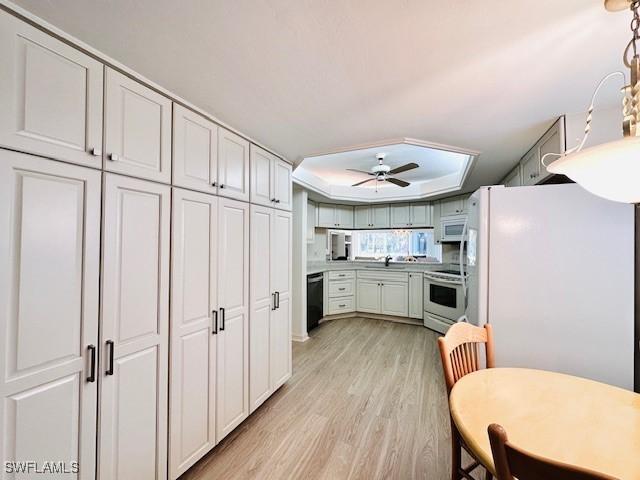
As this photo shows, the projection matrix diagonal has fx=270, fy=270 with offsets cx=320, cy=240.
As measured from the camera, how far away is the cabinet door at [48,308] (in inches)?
38.1

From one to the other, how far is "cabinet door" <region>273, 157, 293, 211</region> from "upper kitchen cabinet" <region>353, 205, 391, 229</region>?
3108 millimetres

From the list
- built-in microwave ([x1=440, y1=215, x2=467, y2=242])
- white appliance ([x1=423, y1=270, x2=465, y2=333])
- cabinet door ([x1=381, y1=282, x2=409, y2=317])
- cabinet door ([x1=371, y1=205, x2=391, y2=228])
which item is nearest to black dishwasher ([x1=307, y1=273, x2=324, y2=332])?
cabinet door ([x1=381, y1=282, x2=409, y2=317])

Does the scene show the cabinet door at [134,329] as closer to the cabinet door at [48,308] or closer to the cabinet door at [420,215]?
the cabinet door at [48,308]

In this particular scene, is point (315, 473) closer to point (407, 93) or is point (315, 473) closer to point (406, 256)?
point (407, 93)

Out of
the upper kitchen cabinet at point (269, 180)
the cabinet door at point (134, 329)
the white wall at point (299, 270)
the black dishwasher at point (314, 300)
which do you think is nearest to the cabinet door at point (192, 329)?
the cabinet door at point (134, 329)

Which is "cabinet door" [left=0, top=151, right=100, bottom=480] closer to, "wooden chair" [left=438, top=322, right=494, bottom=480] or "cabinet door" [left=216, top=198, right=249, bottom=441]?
"cabinet door" [left=216, top=198, right=249, bottom=441]

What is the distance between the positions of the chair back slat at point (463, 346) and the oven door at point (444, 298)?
237 centimetres

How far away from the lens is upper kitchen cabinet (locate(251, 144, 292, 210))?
7.27 ft

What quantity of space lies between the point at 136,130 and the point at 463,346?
211cm

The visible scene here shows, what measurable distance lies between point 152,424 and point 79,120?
4.97 ft

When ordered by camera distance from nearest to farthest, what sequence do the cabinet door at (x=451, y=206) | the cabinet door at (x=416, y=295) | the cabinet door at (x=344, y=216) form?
the cabinet door at (x=451, y=206)
the cabinet door at (x=416, y=295)
the cabinet door at (x=344, y=216)

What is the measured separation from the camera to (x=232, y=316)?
197 cm

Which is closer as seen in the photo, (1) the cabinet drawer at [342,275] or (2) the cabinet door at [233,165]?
(2) the cabinet door at [233,165]

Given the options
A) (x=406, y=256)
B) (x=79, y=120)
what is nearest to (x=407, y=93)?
(x=79, y=120)
